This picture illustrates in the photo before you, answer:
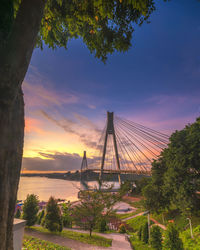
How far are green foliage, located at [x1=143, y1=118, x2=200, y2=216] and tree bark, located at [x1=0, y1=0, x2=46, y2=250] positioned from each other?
14.7m

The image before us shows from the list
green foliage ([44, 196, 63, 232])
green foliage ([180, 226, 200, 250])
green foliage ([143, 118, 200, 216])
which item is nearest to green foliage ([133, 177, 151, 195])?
green foliage ([143, 118, 200, 216])

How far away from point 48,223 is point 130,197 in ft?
96.8

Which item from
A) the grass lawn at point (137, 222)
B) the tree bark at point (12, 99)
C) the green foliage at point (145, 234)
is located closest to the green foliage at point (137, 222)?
the grass lawn at point (137, 222)

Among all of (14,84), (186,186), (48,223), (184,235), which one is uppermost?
(14,84)

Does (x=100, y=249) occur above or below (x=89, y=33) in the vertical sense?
below

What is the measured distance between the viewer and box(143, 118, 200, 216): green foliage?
1283 centimetres

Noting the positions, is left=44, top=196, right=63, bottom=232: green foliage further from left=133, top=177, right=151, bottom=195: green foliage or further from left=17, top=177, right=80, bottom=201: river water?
left=133, top=177, right=151, bottom=195: green foliage

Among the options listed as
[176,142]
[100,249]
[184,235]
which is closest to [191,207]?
[184,235]

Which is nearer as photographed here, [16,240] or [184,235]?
[16,240]

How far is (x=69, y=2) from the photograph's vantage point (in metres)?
4.25

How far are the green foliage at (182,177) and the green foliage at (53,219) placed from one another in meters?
9.49

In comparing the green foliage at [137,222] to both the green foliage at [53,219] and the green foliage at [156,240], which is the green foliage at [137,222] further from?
the green foliage at [53,219]

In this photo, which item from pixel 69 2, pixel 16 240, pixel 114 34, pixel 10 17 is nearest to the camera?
pixel 10 17

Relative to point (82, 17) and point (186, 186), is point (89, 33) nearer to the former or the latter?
point (82, 17)
